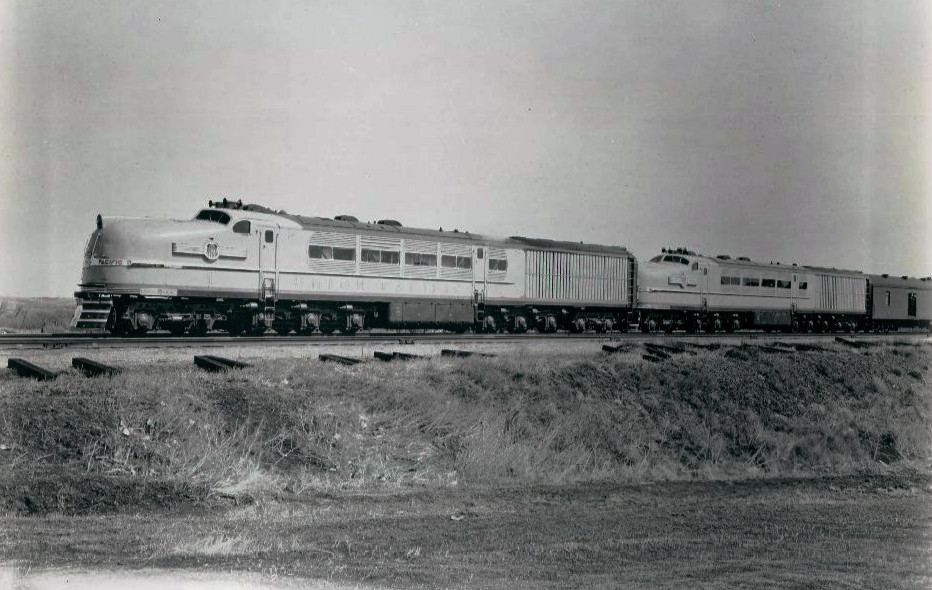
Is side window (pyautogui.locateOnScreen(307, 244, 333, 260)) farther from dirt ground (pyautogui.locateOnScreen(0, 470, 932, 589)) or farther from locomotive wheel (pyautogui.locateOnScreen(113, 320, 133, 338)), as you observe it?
dirt ground (pyautogui.locateOnScreen(0, 470, 932, 589))

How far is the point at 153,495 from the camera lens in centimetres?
974

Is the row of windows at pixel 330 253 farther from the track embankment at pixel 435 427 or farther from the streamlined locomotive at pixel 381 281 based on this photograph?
the track embankment at pixel 435 427

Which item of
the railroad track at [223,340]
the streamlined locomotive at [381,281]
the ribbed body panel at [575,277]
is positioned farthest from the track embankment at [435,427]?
the ribbed body panel at [575,277]

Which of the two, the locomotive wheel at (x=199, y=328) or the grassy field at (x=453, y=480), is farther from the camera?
the locomotive wheel at (x=199, y=328)

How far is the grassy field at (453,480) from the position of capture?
8445 mm

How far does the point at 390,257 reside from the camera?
77.2 feet

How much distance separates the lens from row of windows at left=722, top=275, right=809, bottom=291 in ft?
117

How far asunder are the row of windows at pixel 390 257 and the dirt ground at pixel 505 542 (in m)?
11.4

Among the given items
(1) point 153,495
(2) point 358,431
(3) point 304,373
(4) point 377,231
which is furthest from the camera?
(4) point 377,231

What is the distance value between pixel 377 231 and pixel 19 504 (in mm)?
15027

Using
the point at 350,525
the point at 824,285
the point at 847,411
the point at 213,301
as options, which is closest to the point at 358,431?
the point at 350,525

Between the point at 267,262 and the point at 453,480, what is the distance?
34.1 feet

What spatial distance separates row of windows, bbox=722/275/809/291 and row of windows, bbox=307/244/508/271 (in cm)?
1350

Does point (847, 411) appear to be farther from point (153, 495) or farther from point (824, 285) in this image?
point (824, 285)
